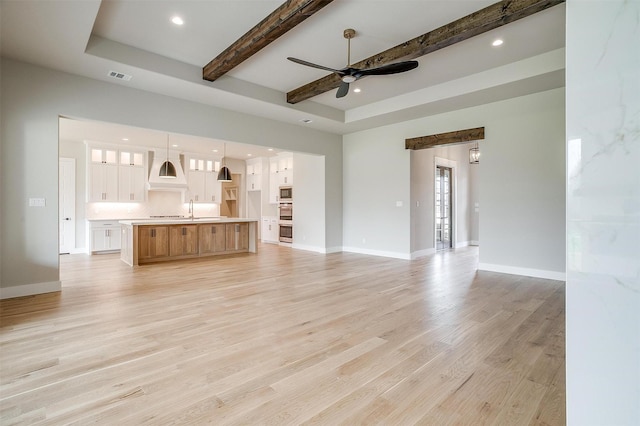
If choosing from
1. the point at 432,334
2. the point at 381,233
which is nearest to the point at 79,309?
the point at 432,334

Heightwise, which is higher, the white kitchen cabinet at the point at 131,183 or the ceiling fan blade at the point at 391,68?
the ceiling fan blade at the point at 391,68

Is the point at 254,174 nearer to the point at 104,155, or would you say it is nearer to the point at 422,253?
the point at 104,155

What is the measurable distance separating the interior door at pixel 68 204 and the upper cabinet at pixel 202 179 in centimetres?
284

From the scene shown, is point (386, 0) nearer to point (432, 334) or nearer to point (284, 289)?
→ point (432, 334)

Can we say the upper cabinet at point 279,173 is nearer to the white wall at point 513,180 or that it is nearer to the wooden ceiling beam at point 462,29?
the white wall at point 513,180

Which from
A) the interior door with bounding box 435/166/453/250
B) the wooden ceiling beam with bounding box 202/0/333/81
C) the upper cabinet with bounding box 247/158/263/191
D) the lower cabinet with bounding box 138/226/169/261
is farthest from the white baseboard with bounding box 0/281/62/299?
the interior door with bounding box 435/166/453/250

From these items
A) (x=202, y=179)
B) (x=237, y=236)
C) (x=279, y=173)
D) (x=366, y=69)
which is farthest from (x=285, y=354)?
(x=202, y=179)

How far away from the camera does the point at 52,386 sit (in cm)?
202

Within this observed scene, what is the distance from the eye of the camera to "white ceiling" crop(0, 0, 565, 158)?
10.8 feet

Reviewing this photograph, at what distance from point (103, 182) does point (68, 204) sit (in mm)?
951

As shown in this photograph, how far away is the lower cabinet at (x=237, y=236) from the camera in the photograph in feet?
25.0

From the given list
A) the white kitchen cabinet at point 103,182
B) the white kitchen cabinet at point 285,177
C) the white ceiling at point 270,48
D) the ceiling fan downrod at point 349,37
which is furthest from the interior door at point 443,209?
the white kitchen cabinet at point 103,182

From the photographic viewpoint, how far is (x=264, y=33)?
351 centimetres

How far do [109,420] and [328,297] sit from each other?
258 centimetres
